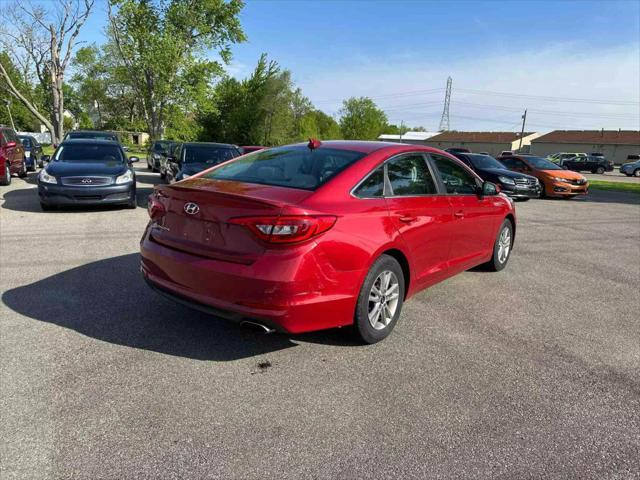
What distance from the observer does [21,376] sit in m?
3.12

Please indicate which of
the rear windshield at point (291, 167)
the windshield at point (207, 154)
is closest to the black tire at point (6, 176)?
the windshield at point (207, 154)

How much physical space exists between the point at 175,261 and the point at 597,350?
348 cm

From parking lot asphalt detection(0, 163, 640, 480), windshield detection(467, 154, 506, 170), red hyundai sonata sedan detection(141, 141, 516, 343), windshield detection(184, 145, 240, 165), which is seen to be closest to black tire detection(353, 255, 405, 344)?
red hyundai sonata sedan detection(141, 141, 516, 343)

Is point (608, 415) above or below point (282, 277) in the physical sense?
below

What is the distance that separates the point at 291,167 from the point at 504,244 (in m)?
3.63

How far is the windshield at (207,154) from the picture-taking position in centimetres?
1130

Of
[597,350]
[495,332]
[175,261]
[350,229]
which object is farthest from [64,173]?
[597,350]

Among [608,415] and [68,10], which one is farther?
[68,10]

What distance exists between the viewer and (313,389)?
3.13m

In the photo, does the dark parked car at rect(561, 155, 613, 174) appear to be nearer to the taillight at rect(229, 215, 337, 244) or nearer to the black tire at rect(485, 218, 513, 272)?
the black tire at rect(485, 218, 513, 272)

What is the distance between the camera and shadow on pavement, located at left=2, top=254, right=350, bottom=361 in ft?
12.0

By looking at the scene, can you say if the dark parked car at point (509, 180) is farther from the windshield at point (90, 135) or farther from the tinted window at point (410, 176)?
the windshield at point (90, 135)

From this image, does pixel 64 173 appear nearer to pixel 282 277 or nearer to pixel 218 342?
pixel 218 342

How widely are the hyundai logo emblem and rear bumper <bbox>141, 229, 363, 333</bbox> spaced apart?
1.01 ft
